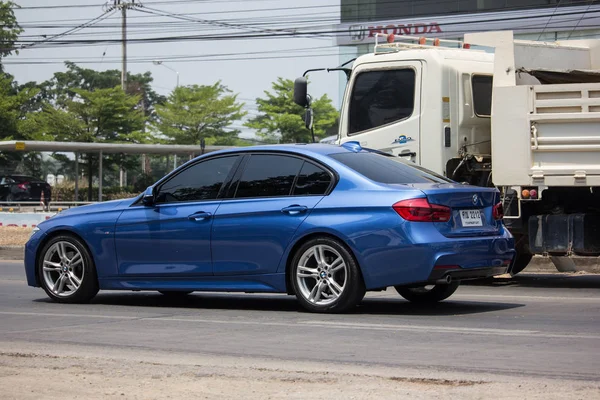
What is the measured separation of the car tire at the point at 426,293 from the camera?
10375 millimetres

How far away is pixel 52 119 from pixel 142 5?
8.41m

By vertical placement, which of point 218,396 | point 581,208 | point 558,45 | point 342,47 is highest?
point 342,47

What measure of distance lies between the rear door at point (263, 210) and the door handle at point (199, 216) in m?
0.11

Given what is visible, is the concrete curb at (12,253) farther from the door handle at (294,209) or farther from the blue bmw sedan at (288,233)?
the door handle at (294,209)

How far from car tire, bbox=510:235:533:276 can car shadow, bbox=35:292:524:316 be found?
2532mm

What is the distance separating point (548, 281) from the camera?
549 inches

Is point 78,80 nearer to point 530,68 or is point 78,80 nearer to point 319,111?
point 319,111

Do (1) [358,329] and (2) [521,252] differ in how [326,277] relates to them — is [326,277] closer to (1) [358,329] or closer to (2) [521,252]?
(1) [358,329]

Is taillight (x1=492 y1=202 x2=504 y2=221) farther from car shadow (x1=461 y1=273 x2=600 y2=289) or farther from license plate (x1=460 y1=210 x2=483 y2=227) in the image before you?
car shadow (x1=461 y1=273 x2=600 y2=289)

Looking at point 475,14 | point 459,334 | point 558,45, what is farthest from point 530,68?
point 475,14

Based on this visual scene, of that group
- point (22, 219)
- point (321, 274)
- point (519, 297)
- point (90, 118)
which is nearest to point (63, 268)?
point (321, 274)

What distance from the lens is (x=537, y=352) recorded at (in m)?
7.11

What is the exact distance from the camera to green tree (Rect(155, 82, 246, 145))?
66875mm

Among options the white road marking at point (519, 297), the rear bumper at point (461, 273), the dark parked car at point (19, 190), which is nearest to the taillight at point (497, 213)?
the rear bumper at point (461, 273)
